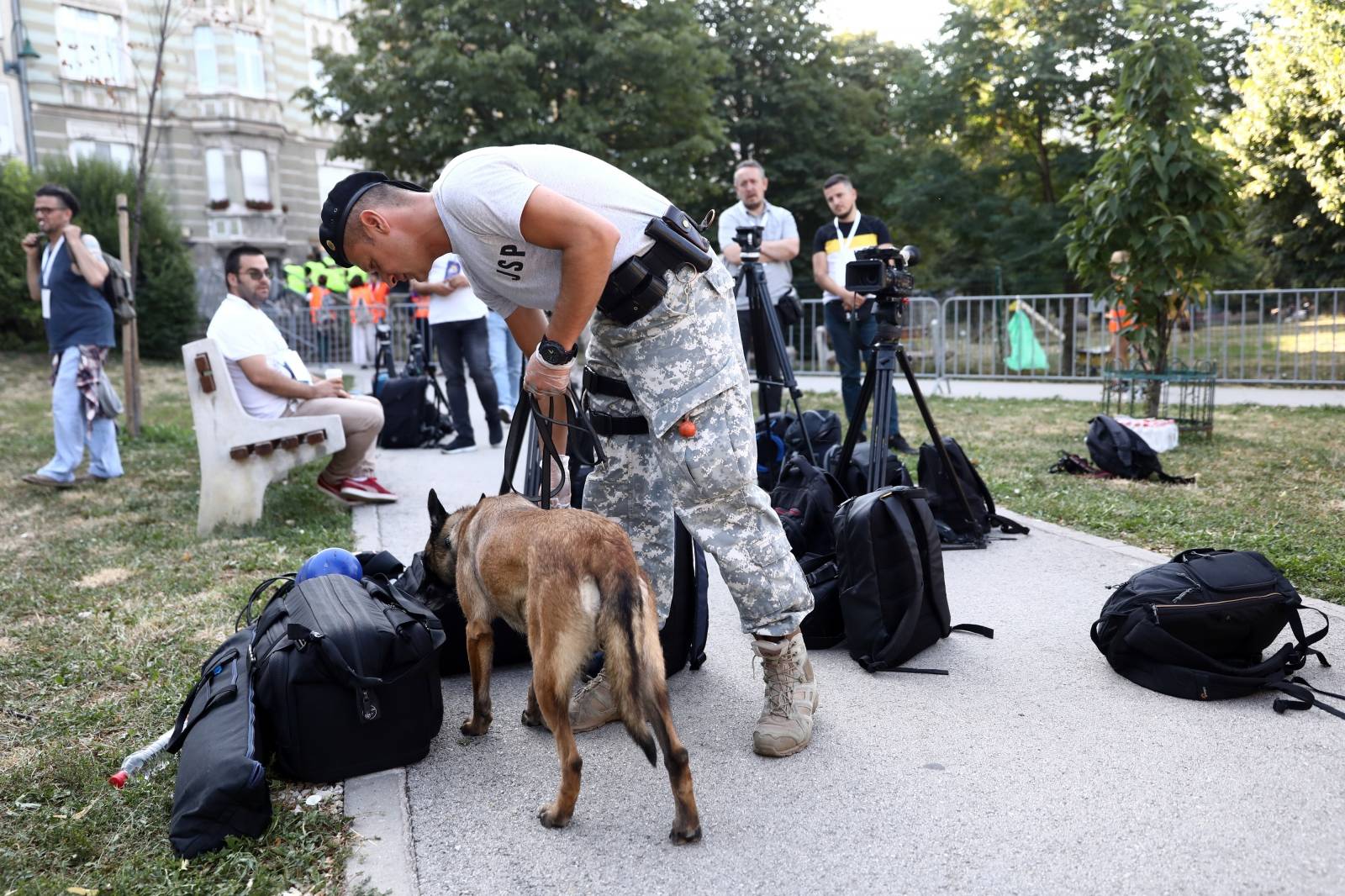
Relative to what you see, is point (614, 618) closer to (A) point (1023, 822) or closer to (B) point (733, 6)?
(A) point (1023, 822)

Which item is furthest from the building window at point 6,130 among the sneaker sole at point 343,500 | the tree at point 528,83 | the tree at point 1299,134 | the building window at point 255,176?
the tree at point 1299,134

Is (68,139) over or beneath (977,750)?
over

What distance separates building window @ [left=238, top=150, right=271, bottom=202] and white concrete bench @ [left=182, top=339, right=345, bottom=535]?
32.2 m

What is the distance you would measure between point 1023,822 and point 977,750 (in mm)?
414

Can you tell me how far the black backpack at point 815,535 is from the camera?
12.3 feet

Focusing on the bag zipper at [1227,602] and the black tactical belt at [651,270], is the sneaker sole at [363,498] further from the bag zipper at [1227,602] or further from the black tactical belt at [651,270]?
the bag zipper at [1227,602]

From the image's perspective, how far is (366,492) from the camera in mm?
6418

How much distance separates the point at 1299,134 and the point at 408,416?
1600cm

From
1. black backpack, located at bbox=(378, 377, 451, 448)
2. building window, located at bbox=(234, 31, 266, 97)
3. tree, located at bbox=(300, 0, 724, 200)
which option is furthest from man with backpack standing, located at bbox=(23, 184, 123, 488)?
building window, located at bbox=(234, 31, 266, 97)

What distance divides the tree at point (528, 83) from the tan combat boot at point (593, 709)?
65.7ft

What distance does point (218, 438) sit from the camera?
5559 millimetres

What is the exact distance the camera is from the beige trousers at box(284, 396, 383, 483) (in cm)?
605

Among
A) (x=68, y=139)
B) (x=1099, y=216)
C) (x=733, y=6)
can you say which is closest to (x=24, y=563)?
(x=1099, y=216)

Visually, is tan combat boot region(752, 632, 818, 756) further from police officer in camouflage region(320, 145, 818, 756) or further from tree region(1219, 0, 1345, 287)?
tree region(1219, 0, 1345, 287)
